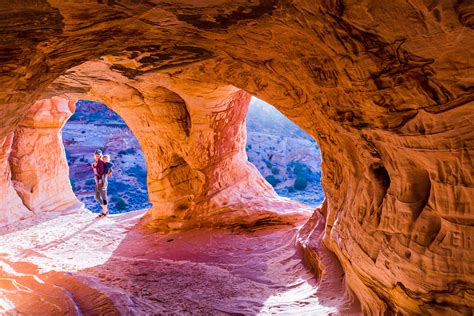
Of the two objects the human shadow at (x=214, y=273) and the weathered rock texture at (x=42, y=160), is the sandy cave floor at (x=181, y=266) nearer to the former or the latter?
the human shadow at (x=214, y=273)

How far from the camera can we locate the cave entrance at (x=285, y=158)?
26.2 m

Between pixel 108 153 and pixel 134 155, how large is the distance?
180cm

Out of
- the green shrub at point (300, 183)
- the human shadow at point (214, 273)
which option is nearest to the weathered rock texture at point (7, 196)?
the human shadow at point (214, 273)

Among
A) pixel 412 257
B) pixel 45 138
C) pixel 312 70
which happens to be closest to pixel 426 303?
pixel 412 257

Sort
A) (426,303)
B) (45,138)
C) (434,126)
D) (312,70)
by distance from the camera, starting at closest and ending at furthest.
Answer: (434,126) < (426,303) < (312,70) < (45,138)

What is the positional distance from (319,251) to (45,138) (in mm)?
9457

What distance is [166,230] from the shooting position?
7.48 m

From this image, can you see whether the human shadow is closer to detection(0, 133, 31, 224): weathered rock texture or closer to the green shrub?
detection(0, 133, 31, 224): weathered rock texture

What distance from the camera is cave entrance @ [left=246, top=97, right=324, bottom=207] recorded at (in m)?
26.2

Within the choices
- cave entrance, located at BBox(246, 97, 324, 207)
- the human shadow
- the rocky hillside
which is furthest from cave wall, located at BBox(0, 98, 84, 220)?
cave entrance, located at BBox(246, 97, 324, 207)

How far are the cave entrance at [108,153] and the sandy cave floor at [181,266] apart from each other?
40.9ft

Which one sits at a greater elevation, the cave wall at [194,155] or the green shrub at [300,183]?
the cave wall at [194,155]

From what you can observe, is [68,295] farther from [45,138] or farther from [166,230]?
[45,138]

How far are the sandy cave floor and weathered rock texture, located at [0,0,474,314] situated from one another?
1.10m
